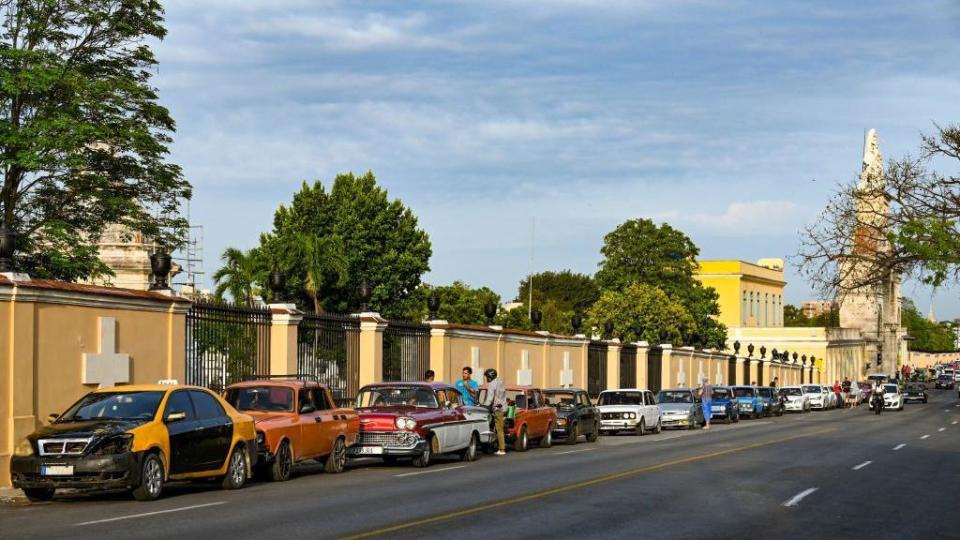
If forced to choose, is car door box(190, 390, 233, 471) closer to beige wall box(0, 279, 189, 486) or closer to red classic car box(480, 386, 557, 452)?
beige wall box(0, 279, 189, 486)

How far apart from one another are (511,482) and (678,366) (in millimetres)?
50042

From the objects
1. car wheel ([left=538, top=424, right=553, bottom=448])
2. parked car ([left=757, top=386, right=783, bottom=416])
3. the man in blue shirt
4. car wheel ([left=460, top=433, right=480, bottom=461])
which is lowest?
parked car ([left=757, top=386, right=783, bottom=416])

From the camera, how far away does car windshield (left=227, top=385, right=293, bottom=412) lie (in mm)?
21438

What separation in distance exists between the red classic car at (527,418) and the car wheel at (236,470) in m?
11.1

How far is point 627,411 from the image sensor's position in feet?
136

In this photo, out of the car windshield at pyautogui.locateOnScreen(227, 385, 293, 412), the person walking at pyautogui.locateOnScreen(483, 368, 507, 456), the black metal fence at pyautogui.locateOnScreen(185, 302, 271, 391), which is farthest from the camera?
the person walking at pyautogui.locateOnScreen(483, 368, 507, 456)

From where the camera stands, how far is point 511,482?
20.6 meters

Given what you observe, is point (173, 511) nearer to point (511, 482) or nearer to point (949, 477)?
point (511, 482)

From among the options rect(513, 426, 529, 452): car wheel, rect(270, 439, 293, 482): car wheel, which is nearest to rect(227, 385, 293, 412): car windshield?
rect(270, 439, 293, 482): car wheel

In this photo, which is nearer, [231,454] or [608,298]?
[231,454]

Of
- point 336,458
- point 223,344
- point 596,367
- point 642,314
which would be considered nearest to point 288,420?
point 336,458

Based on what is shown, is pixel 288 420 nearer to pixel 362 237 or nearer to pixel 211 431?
pixel 211 431

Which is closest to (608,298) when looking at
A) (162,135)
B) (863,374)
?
(162,135)

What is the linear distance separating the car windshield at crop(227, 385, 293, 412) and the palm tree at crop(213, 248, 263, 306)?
5415 cm
